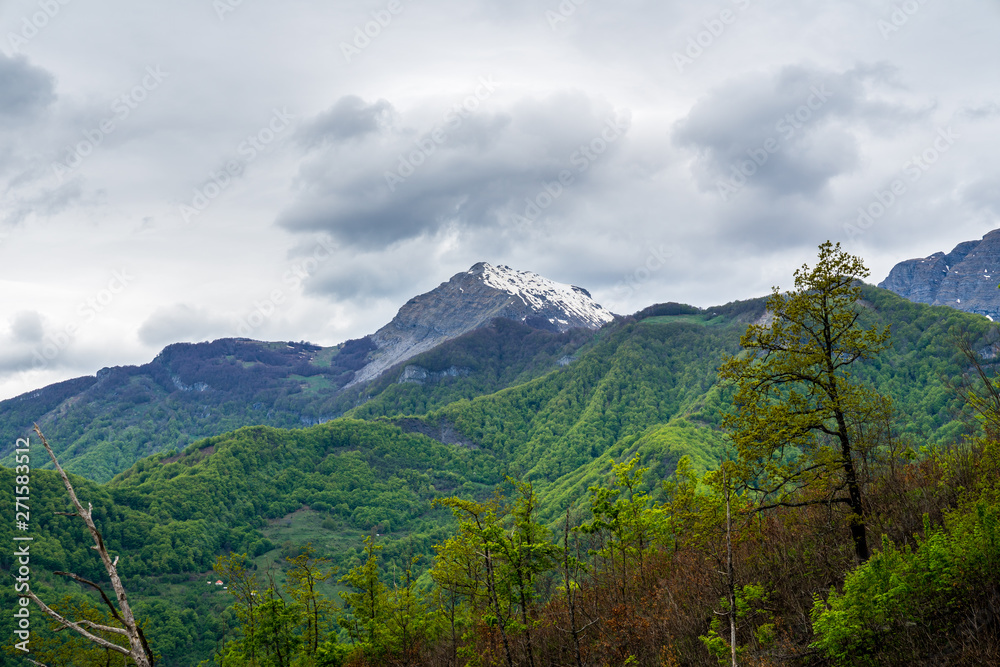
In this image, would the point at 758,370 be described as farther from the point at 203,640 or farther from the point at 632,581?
the point at 203,640

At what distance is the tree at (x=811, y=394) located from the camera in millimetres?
18219

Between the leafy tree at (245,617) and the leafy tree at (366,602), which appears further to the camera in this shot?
the leafy tree at (245,617)

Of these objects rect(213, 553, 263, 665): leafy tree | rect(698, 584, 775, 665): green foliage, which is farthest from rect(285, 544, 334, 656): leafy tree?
rect(698, 584, 775, 665): green foliage

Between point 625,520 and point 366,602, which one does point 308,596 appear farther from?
point 625,520

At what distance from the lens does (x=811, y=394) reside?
1911 centimetres

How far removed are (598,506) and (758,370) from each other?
13.5 m

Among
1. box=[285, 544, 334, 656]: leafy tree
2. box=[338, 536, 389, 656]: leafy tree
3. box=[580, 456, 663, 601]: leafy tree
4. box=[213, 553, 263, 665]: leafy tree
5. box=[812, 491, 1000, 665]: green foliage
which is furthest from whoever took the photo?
box=[213, 553, 263, 665]: leafy tree

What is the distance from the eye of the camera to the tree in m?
18.2

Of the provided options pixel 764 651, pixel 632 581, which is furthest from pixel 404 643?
pixel 764 651

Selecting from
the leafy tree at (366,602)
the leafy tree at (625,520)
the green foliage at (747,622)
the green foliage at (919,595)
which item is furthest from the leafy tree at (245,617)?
the green foliage at (919,595)

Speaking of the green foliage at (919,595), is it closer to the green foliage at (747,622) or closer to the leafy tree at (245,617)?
the green foliage at (747,622)

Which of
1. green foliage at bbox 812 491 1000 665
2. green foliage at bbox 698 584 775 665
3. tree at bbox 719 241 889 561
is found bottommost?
green foliage at bbox 698 584 775 665

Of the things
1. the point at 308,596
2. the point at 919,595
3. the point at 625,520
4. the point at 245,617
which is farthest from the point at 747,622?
the point at 245,617

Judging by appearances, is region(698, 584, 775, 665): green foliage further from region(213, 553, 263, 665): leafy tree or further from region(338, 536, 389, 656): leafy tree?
region(213, 553, 263, 665): leafy tree
